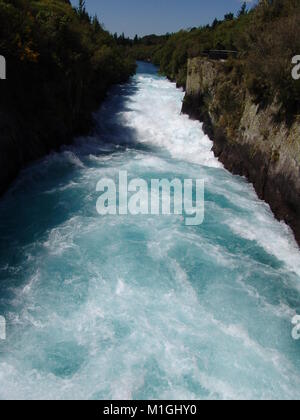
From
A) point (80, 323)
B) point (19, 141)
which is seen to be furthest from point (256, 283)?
point (19, 141)

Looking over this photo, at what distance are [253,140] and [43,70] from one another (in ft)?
35.4

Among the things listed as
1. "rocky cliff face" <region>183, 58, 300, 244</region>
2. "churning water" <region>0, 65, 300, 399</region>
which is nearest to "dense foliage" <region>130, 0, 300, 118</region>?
"rocky cliff face" <region>183, 58, 300, 244</region>

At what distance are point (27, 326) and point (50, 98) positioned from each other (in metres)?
12.5

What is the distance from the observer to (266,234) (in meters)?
11.8
